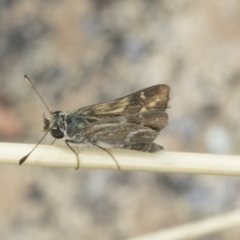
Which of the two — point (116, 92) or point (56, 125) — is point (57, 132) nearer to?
point (56, 125)

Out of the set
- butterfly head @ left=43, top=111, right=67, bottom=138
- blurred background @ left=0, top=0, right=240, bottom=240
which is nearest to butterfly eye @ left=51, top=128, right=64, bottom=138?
butterfly head @ left=43, top=111, right=67, bottom=138

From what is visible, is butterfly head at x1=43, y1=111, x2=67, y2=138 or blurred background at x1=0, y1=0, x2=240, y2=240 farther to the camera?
blurred background at x1=0, y1=0, x2=240, y2=240

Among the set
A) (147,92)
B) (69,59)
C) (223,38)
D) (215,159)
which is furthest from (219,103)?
(215,159)

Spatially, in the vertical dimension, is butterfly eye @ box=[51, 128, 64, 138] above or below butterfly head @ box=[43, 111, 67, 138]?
below

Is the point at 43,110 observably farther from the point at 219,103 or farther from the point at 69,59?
the point at 219,103

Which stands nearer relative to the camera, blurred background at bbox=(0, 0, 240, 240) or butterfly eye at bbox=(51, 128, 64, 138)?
butterfly eye at bbox=(51, 128, 64, 138)

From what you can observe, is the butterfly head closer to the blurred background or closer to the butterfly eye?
the butterfly eye

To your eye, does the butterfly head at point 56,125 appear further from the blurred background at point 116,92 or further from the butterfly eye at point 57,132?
the blurred background at point 116,92

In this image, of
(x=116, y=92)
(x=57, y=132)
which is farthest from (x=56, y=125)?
(x=116, y=92)

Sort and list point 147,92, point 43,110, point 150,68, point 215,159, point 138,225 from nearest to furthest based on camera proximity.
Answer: point 215,159
point 147,92
point 138,225
point 43,110
point 150,68
